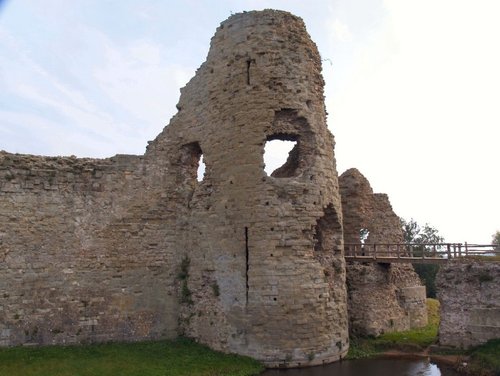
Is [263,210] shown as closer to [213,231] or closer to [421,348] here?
[213,231]

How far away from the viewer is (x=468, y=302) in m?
13.4

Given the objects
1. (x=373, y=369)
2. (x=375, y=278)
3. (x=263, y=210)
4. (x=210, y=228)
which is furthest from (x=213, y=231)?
(x=375, y=278)

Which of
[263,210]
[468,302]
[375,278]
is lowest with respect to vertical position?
[468,302]

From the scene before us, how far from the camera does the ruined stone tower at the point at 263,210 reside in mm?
12477

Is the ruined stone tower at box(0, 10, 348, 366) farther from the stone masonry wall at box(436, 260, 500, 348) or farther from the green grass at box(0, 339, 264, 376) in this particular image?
the stone masonry wall at box(436, 260, 500, 348)

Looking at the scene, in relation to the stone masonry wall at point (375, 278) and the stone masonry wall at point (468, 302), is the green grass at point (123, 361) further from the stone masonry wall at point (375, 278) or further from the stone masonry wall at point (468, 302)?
the stone masonry wall at point (468, 302)

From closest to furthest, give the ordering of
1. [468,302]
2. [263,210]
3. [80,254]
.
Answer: [263,210] < [468,302] < [80,254]

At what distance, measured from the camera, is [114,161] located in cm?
1483

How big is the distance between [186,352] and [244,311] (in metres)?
2.07

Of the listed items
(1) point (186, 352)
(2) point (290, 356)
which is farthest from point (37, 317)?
(2) point (290, 356)

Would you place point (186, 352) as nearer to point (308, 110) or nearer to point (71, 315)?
point (71, 315)

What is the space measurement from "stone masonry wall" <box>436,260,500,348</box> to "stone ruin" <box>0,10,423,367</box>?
2777mm

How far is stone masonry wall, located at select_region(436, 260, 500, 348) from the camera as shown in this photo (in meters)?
13.0

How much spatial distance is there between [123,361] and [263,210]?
5.23 meters
